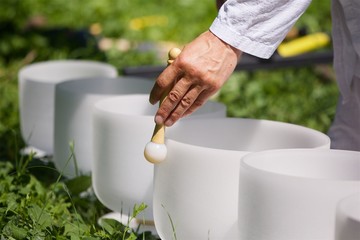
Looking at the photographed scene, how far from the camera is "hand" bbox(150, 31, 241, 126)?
5.25ft

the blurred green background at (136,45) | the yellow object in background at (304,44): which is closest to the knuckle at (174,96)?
the blurred green background at (136,45)

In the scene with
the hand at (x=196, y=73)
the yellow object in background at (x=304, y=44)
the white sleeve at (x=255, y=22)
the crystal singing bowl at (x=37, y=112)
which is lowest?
the yellow object in background at (x=304, y=44)

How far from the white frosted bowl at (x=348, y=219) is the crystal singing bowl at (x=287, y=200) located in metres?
0.05

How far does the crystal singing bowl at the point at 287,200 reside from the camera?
1.36 metres

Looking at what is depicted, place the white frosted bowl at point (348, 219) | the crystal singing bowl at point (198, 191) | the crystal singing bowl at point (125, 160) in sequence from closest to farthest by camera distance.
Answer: the white frosted bowl at point (348, 219)
the crystal singing bowl at point (198, 191)
the crystal singing bowl at point (125, 160)

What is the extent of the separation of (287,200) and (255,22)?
365 millimetres

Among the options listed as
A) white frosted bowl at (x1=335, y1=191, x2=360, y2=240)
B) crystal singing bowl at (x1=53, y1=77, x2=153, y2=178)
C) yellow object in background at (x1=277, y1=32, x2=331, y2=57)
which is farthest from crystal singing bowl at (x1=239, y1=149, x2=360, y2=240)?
yellow object in background at (x1=277, y1=32, x2=331, y2=57)

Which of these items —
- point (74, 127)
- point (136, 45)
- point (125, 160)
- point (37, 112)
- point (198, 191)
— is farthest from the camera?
point (136, 45)

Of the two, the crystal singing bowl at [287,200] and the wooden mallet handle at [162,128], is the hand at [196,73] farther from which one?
the crystal singing bowl at [287,200]

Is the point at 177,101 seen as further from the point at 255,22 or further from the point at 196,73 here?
the point at 255,22

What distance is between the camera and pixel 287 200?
138 cm

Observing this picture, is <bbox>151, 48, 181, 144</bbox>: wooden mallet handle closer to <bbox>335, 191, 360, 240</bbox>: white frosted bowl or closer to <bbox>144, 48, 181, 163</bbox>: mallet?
<bbox>144, 48, 181, 163</bbox>: mallet

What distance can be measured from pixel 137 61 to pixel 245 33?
7.46 ft

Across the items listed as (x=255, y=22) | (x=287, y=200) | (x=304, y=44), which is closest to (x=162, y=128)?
(x=255, y=22)
